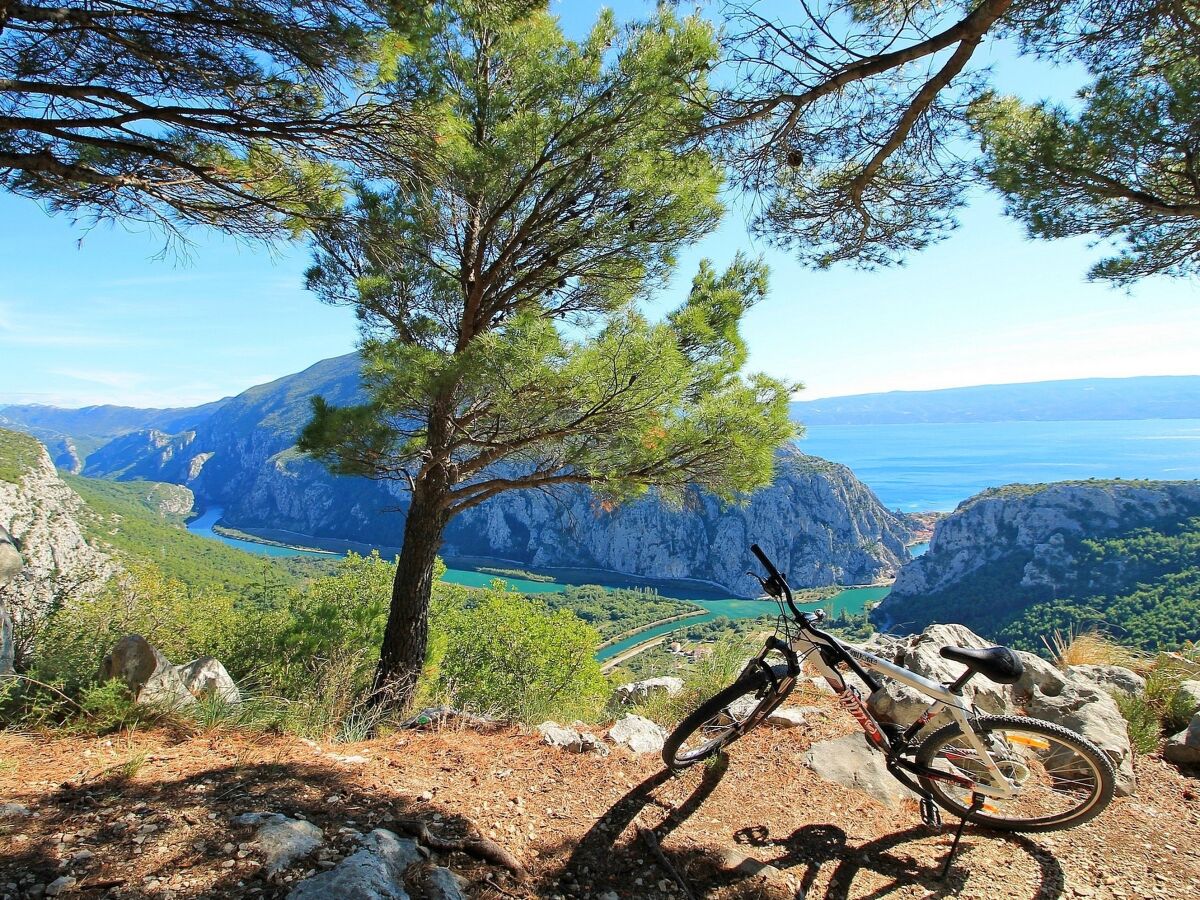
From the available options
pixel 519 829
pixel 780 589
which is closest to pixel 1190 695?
pixel 780 589

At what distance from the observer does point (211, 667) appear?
3.48m

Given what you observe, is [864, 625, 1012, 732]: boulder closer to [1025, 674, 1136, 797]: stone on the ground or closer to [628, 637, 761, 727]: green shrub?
[1025, 674, 1136, 797]: stone on the ground

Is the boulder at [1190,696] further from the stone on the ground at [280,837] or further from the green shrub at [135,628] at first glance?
the green shrub at [135,628]

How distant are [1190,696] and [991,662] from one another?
2263mm

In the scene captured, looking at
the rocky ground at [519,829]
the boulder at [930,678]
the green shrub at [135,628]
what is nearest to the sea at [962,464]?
the green shrub at [135,628]

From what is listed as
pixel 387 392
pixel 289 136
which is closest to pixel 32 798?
pixel 387 392

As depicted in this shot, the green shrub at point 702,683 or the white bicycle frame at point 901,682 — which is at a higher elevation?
the white bicycle frame at point 901,682

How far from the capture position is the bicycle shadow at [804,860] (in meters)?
1.86

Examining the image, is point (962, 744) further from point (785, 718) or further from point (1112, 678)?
point (1112, 678)

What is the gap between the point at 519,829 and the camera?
6.86 ft

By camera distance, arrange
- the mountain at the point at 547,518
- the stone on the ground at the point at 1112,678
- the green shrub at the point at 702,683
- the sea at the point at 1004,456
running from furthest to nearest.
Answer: the sea at the point at 1004,456
the mountain at the point at 547,518
the green shrub at the point at 702,683
the stone on the ground at the point at 1112,678

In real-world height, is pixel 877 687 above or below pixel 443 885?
above

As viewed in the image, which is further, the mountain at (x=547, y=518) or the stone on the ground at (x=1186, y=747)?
the mountain at (x=547, y=518)

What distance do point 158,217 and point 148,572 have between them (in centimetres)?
725
